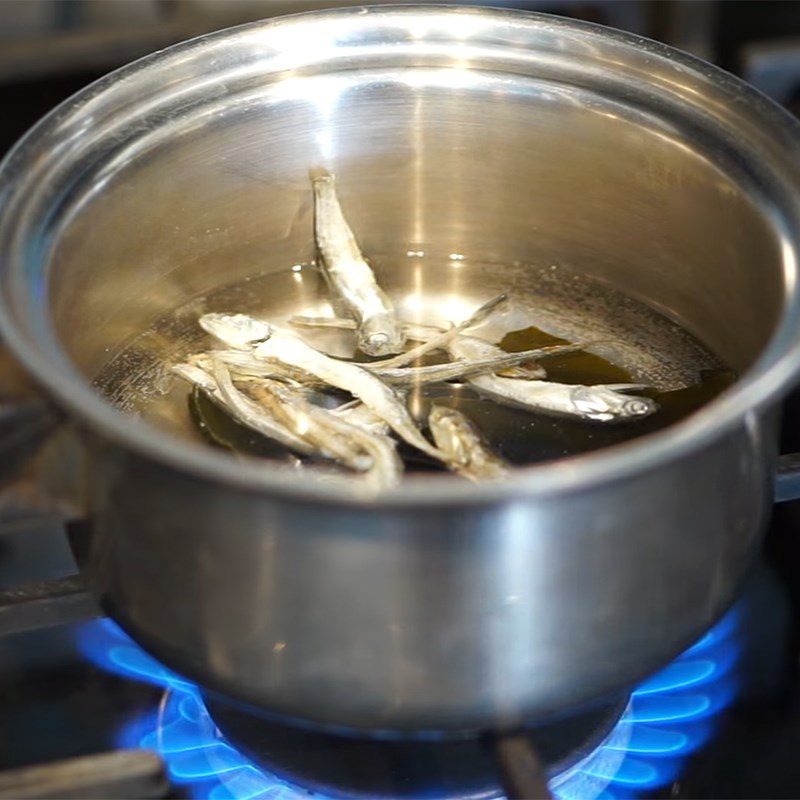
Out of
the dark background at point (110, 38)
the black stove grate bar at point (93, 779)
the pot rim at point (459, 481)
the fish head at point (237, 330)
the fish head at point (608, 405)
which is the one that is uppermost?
the dark background at point (110, 38)

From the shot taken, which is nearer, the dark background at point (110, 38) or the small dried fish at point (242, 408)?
the small dried fish at point (242, 408)

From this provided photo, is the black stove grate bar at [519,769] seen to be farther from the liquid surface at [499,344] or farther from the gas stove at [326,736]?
the liquid surface at [499,344]

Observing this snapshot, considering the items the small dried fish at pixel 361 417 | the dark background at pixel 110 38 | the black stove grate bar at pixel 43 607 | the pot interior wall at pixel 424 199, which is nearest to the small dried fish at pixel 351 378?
the small dried fish at pixel 361 417

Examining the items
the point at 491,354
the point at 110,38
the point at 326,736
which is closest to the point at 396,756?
the point at 326,736

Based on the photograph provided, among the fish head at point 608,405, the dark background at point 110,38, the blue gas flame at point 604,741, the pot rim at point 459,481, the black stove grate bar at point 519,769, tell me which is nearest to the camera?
the pot rim at point 459,481

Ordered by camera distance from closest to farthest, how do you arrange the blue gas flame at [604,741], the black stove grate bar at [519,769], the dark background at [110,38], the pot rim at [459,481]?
the pot rim at [459,481], the black stove grate bar at [519,769], the blue gas flame at [604,741], the dark background at [110,38]

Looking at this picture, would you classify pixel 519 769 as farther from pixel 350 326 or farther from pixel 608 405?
pixel 350 326
